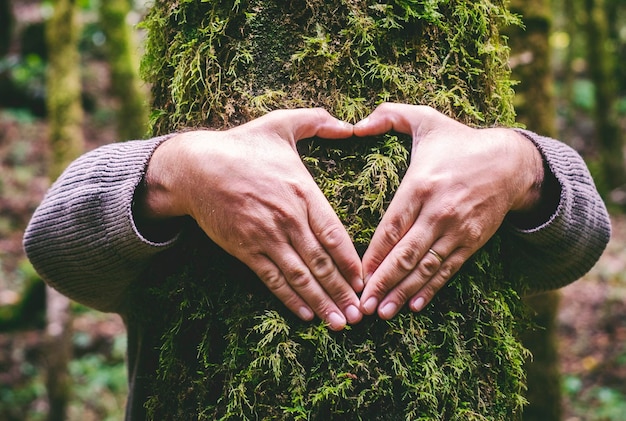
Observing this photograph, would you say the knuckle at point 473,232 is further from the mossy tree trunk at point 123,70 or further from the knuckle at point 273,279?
the mossy tree trunk at point 123,70

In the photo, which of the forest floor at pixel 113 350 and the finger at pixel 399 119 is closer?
the finger at pixel 399 119

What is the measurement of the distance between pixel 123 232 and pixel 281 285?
44 cm

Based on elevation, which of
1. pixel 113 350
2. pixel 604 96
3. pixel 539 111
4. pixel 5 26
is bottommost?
pixel 113 350

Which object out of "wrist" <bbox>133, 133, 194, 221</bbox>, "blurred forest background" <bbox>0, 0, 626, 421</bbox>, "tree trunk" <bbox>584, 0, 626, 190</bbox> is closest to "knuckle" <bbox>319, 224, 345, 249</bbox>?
"wrist" <bbox>133, 133, 194, 221</bbox>

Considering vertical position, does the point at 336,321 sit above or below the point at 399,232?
below

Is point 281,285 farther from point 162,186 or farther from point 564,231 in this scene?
point 564,231

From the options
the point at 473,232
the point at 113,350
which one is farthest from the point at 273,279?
the point at 113,350

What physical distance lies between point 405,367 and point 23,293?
8056 mm

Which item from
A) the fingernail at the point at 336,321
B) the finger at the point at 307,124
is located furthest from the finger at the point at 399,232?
the finger at the point at 307,124

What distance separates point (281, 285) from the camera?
1.24 m

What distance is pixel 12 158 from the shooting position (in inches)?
438

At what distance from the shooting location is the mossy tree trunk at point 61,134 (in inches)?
213

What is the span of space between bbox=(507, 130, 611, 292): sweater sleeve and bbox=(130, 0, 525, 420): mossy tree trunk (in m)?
0.08

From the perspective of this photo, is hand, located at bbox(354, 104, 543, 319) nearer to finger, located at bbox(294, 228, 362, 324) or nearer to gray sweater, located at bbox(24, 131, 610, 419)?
finger, located at bbox(294, 228, 362, 324)
